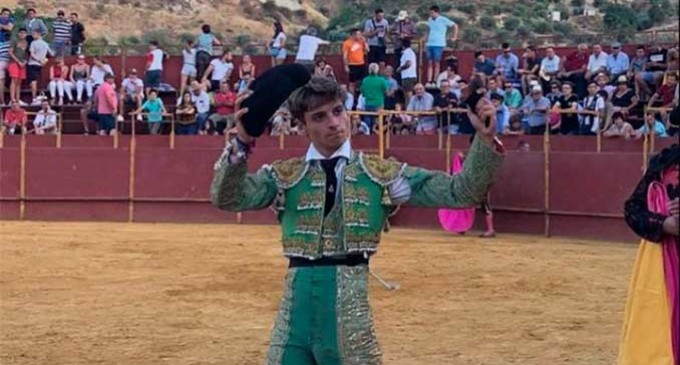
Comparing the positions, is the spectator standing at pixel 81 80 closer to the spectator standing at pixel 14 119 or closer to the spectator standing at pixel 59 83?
the spectator standing at pixel 59 83

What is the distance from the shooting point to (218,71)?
19188 mm

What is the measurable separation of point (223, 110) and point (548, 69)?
192 inches

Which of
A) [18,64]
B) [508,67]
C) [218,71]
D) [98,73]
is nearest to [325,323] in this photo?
[508,67]

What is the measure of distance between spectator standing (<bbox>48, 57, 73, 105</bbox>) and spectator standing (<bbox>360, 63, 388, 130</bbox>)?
5251mm

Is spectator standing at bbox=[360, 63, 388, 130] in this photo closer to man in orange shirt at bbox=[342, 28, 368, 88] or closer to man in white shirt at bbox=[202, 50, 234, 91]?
man in orange shirt at bbox=[342, 28, 368, 88]

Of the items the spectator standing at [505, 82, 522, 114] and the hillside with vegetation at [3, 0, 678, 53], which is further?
the hillside with vegetation at [3, 0, 678, 53]

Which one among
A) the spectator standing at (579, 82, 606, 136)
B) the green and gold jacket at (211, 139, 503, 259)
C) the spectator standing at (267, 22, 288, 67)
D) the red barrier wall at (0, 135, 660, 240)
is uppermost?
the spectator standing at (267, 22, 288, 67)

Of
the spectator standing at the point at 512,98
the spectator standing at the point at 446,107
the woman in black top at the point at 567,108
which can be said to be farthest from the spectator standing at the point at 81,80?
the woman in black top at the point at 567,108

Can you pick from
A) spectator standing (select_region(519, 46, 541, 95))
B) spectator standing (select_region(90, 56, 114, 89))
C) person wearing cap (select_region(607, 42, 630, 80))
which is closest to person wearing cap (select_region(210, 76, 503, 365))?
person wearing cap (select_region(607, 42, 630, 80))

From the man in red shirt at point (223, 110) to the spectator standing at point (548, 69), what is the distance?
4386mm

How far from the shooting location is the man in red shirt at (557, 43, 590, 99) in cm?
1625

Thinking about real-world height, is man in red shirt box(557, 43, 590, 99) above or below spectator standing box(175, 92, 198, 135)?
above

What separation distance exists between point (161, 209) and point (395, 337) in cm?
1149

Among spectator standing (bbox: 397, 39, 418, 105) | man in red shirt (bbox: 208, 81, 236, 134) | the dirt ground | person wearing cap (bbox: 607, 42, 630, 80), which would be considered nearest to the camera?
the dirt ground
